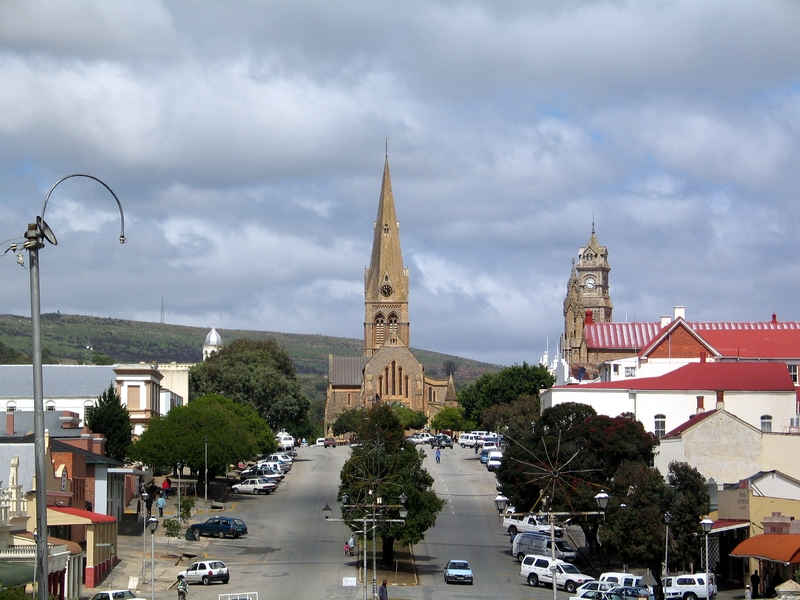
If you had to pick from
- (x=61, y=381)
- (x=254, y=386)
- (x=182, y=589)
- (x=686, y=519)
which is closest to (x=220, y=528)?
(x=182, y=589)

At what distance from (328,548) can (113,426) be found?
83.2ft

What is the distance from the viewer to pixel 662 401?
10062cm

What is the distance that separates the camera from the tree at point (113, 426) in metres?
96.4

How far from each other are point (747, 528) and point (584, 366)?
76.6m

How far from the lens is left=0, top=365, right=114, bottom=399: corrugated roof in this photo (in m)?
120

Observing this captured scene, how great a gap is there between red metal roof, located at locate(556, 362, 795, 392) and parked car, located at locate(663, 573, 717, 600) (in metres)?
40.7

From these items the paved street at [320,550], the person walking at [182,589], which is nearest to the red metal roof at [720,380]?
the paved street at [320,550]

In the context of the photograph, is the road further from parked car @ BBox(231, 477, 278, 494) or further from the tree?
the tree

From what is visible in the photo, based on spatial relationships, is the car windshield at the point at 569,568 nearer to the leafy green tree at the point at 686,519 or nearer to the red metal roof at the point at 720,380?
the leafy green tree at the point at 686,519

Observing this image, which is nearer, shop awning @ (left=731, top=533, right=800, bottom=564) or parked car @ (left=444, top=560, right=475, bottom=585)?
shop awning @ (left=731, top=533, right=800, bottom=564)

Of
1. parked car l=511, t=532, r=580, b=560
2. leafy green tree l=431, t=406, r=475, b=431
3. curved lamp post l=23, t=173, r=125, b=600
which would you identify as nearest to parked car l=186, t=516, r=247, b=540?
parked car l=511, t=532, r=580, b=560

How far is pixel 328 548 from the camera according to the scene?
252 feet

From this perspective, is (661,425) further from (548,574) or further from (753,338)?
(548,574)

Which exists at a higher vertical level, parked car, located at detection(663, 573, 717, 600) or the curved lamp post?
the curved lamp post
